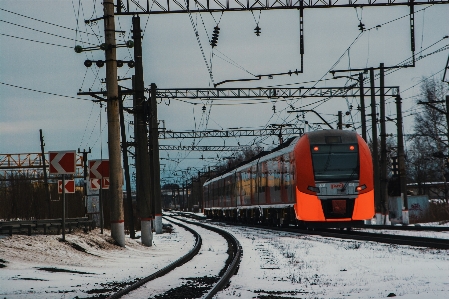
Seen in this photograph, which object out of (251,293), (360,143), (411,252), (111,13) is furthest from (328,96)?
(251,293)

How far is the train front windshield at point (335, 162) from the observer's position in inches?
1020

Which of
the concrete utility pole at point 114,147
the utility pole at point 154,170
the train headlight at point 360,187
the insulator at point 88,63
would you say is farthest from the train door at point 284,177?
the insulator at point 88,63

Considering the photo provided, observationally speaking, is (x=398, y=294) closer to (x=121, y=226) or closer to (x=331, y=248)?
(x=331, y=248)

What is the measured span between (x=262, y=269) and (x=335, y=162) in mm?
13118

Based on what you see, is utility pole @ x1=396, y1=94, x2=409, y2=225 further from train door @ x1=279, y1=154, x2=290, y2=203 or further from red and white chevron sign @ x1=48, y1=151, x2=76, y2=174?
red and white chevron sign @ x1=48, y1=151, x2=76, y2=174

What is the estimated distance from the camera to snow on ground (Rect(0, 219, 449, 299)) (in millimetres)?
9945

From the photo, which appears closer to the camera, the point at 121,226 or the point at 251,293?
the point at 251,293

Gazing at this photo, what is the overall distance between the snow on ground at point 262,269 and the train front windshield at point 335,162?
610cm

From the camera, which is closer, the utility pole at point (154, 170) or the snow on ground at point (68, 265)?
the snow on ground at point (68, 265)

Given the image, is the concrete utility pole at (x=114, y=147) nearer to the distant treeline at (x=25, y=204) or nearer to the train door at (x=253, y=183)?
the distant treeline at (x=25, y=204)

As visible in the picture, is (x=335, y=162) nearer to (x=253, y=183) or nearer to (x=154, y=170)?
(x=154, y=170)

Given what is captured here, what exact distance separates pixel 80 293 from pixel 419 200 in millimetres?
45403

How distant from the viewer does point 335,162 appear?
2603 cm

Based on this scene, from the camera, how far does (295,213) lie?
88.8 ft
